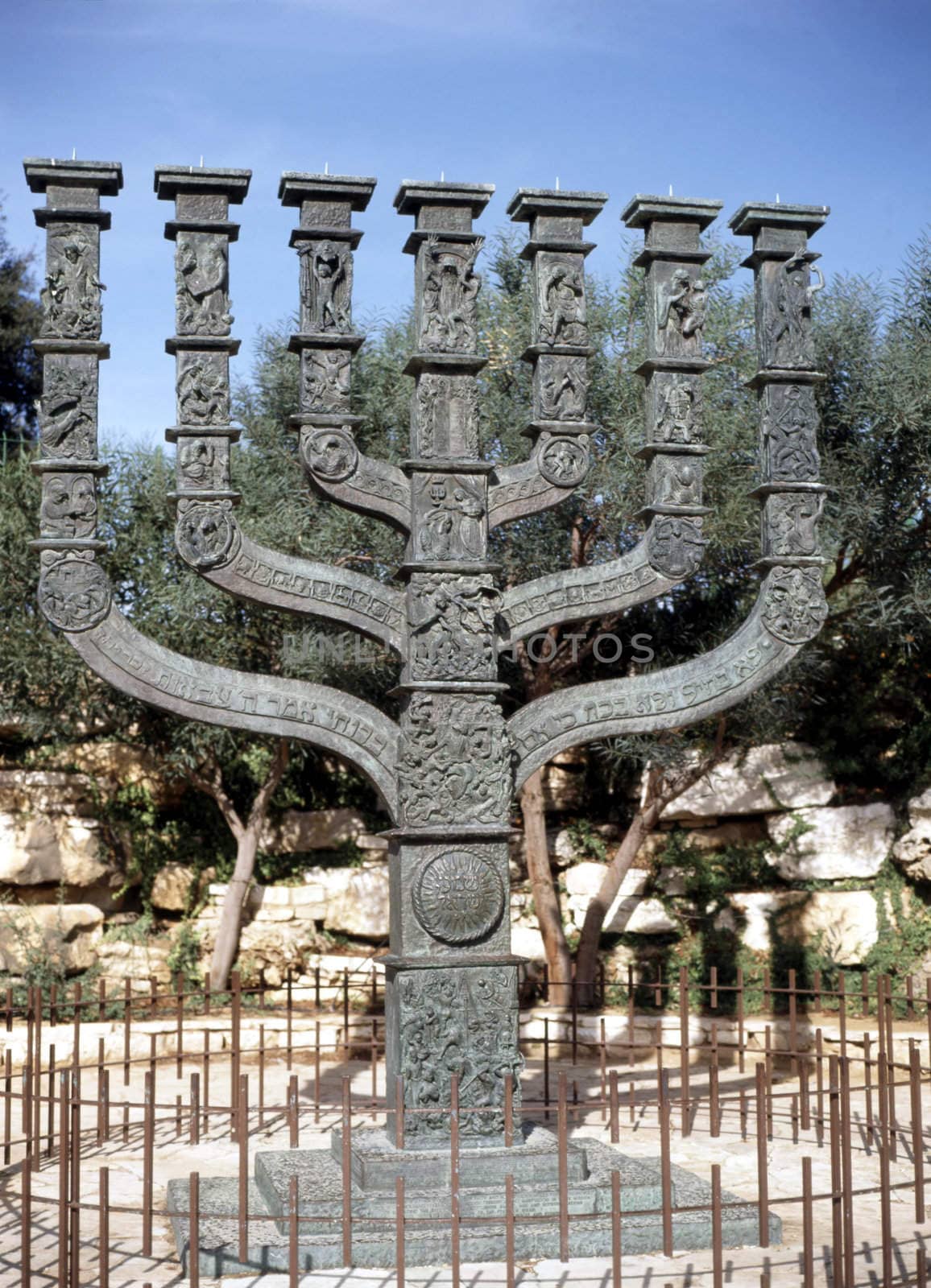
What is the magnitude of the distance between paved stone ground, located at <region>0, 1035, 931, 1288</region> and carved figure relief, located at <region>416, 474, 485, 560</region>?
260 centimetres

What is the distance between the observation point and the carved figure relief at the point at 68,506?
643 centimetres

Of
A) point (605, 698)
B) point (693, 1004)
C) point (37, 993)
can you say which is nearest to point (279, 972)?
point (693, 1004)

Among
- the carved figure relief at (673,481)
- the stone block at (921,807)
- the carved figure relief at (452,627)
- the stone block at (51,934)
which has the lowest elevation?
the stone block at (51,934)

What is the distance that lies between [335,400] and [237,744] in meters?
6.87

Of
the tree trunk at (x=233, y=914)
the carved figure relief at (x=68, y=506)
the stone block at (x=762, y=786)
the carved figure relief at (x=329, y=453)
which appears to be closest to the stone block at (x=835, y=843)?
the stone block at (x=762, y=786)

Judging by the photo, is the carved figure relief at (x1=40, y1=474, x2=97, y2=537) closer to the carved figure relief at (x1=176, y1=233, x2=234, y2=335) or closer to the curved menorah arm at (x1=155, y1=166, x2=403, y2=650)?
the curved menorah arm at (x1=155, y1=166, x2=403, y2=650)

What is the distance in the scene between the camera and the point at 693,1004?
12469 mm

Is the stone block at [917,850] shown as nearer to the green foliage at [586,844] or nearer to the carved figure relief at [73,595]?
the green foliage at [586,844]

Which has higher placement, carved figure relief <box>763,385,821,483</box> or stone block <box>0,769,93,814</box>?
carved figure relief <box>763,385,821,483</box>

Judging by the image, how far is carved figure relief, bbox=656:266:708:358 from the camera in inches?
278

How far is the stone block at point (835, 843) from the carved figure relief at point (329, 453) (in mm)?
7922

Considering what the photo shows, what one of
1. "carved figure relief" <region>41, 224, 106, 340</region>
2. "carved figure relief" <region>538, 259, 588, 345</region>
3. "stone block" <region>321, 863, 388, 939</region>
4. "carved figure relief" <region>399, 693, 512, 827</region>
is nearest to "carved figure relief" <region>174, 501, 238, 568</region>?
"carved figure relief" <region>41, 224, 106, 340</region>

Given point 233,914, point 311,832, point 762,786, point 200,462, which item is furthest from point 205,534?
point 762,786

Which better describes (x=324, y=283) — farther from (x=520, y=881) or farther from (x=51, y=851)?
(x=520, y=881)
